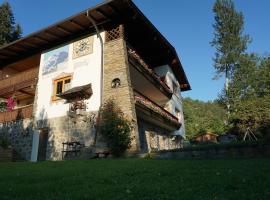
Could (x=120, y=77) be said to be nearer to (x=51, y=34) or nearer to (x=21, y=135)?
(x=51, y=34)

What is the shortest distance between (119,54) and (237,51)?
18506mm

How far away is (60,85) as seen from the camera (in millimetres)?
16984

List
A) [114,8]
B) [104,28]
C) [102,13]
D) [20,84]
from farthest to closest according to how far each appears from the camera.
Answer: [20,84]
[104,28]
[102,13]
[114,8]

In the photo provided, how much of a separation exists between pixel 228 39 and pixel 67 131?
20917 millimetres

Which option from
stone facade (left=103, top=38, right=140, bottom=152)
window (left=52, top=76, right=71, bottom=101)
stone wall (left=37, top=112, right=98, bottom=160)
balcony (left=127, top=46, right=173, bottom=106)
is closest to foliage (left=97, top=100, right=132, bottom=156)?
stone facade (left=103, top=38, right=140, bottom=152)

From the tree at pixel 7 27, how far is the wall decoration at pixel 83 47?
598 inches

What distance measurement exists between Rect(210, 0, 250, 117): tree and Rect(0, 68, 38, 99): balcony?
60.9 ft

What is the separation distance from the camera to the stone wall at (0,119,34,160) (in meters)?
17.1

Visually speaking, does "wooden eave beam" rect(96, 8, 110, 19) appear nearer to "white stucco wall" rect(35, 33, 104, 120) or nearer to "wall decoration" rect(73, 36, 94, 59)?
"white stucco wall" rect(35, 33, 104, 120)

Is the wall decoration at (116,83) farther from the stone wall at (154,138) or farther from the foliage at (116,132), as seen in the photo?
the stone wall at (154,138)

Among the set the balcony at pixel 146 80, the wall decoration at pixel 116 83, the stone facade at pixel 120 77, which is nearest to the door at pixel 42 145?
the stone facade at pixel 120 77

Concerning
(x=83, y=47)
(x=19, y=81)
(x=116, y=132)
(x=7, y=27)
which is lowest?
(x=116, y=132)

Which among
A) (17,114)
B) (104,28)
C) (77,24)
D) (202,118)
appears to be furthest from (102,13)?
(202,118)

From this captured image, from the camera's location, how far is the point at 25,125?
1766 cm
